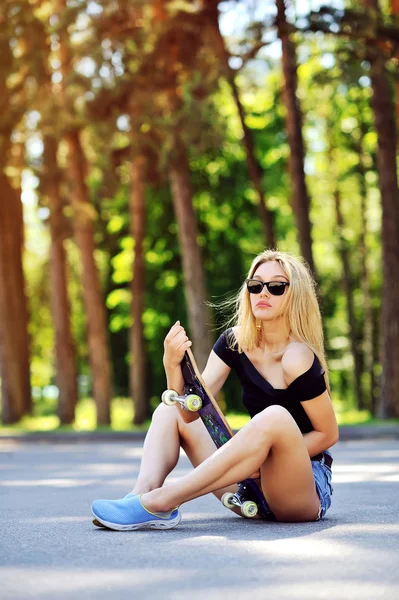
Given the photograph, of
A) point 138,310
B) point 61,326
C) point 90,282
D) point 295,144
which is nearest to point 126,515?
point 295,144

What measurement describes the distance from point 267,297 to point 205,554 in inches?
67.3

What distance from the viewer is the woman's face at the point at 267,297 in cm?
678

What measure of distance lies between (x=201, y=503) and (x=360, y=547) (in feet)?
9.65

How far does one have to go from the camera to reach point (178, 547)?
19.1ft

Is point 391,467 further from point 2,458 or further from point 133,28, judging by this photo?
point 133,28

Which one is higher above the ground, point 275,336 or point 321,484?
point 275,336

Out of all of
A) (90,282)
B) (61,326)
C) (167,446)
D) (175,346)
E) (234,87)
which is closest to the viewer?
(175,346)

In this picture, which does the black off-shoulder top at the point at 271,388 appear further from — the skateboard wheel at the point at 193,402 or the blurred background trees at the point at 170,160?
the blurred background trees at the point at 170,160

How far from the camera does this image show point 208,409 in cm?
663

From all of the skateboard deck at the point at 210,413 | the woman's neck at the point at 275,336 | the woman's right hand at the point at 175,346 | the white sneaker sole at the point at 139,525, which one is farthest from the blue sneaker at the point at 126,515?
the woman's neck at the point at 275,336

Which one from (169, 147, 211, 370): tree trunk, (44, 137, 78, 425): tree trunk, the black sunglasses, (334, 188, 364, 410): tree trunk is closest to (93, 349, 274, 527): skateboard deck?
the black sunglasses

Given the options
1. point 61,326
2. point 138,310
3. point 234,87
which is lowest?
point 61,326

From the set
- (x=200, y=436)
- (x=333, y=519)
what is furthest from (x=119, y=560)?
(x=333, y=519)

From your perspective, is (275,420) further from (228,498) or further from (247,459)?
(228,498)
